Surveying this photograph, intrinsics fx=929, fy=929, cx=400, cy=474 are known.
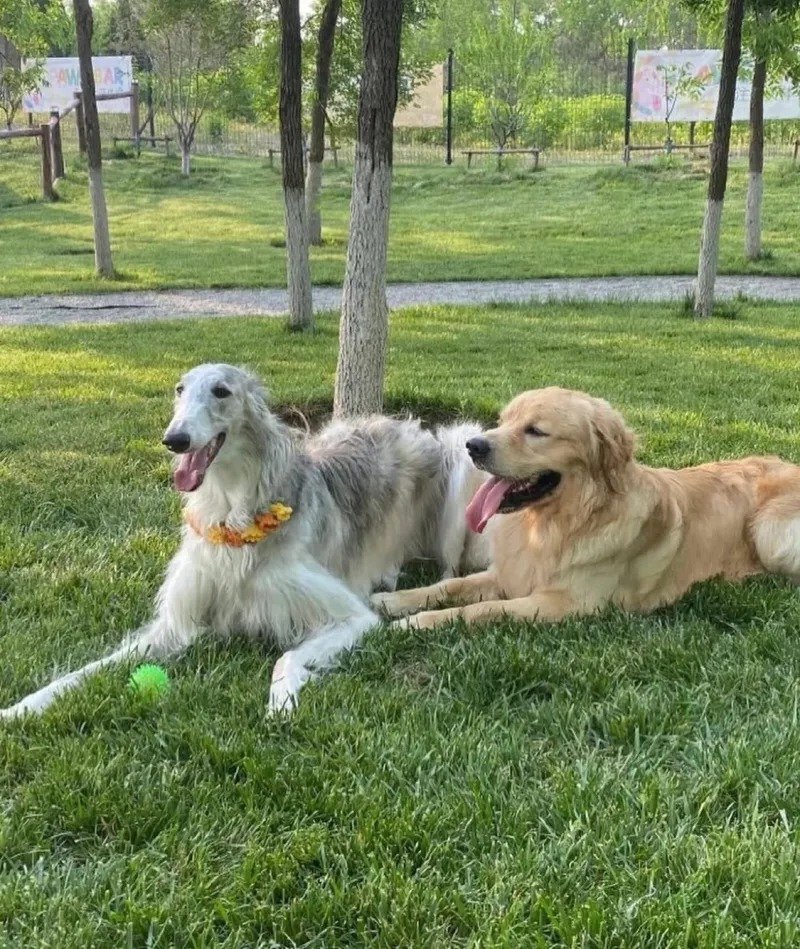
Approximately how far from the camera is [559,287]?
14.6 meters

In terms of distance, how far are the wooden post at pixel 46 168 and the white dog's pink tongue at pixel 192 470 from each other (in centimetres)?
2534

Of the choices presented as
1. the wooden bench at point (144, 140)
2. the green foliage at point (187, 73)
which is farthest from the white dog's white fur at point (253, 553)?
the wooden bench at point (144, 140)

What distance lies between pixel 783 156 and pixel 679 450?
27.4m

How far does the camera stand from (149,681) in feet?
10.8

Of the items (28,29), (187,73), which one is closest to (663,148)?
(187,73)

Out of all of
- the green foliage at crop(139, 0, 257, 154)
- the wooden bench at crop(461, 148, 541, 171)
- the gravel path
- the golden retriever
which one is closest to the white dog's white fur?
the golden retriever

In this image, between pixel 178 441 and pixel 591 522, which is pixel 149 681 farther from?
pixel 591 522

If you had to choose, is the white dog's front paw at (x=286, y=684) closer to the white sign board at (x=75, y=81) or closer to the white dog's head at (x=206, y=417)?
the white dog's head at (x=206, y=417)

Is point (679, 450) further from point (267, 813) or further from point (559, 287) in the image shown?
point (559, 287)

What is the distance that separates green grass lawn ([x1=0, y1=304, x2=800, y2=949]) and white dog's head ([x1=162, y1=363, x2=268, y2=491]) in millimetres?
764

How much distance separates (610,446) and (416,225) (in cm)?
1944

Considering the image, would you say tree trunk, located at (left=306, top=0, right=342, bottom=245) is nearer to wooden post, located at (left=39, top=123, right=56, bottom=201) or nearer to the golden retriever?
the golden retriever

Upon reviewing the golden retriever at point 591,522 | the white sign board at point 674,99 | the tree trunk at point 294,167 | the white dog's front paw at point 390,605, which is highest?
the white sign board at point 674,99

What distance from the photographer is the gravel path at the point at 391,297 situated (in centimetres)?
1255
